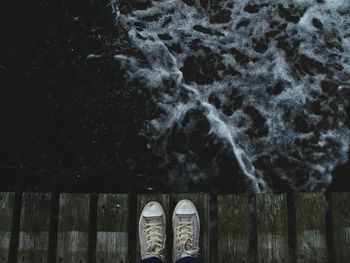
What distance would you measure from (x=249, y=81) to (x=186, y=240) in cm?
162

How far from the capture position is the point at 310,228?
3.42 meters

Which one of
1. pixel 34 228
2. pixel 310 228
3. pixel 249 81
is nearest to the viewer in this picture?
pixel 310 228

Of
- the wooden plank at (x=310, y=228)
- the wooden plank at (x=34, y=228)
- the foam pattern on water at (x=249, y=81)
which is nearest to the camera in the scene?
the wooden plank at (x=310, y=228)

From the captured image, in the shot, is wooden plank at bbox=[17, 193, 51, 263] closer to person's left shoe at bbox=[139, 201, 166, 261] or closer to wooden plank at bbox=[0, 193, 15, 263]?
wooden plank at bbox=[0, 193, 15, 263]

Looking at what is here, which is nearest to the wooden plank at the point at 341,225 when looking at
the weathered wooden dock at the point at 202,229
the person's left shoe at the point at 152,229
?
the weathered wooden dock at the point at 202,229

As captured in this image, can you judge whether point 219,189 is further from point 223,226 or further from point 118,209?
point 118,209

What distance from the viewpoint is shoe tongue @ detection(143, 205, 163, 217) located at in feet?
11.5

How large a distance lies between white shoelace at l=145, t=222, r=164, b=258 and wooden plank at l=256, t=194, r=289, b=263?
0.80m

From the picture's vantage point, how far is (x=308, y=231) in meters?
3.41

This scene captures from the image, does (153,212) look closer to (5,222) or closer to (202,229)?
(202,229)

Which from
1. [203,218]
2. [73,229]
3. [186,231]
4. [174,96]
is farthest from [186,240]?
[174,96]

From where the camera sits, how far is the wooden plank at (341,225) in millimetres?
3396

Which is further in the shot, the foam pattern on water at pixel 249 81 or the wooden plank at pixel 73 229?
A: the foam pattern on water at pixel 249 81

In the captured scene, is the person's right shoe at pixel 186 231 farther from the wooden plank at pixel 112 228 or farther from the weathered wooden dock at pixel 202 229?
the wooden plank at pixel 112 228
